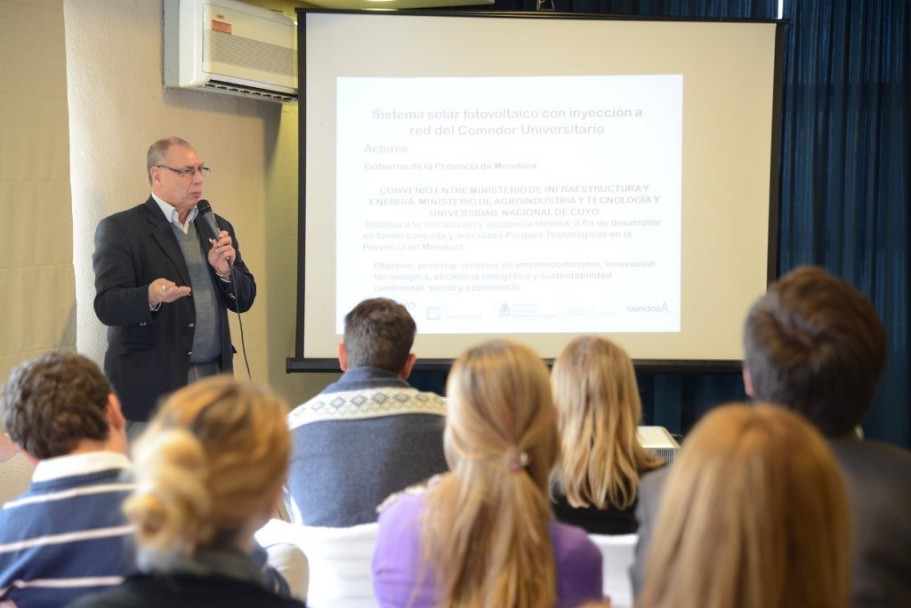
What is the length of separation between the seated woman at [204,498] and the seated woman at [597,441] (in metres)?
0.94

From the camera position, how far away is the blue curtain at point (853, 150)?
14.4ft

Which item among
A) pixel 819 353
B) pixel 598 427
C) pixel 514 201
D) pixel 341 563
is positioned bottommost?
pixel 341 563

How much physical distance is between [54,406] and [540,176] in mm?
2812

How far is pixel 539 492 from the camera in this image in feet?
4.69

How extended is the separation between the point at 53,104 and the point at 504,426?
2.50m

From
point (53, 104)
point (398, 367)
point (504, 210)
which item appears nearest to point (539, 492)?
point (398, 367)

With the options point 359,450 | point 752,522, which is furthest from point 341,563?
point 752,522

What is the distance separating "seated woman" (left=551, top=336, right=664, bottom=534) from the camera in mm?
1926

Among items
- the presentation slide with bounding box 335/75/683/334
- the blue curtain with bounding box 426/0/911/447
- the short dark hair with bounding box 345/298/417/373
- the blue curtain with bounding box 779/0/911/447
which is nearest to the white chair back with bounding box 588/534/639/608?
the short dark hair with bounding box 345/298/417/373

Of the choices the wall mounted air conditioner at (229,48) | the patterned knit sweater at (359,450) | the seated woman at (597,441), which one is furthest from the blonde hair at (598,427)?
the wall mounted air conditioner at (229,48)

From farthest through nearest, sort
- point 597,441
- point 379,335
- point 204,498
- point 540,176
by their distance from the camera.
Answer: point 540,176
point 379,335
point 597,441
point 204,498

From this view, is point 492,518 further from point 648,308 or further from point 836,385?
point 648,308

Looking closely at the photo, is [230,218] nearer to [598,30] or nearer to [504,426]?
[598,30]

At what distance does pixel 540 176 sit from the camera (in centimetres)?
414
